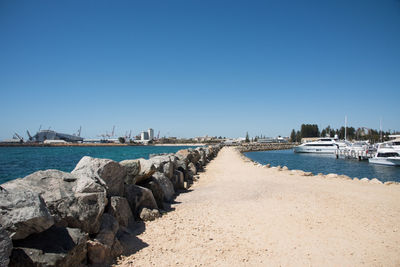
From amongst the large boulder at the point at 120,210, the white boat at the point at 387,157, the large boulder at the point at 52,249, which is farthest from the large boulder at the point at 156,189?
the white boat at the point at 387,157

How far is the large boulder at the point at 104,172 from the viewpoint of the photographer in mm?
4840

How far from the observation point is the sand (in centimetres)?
428

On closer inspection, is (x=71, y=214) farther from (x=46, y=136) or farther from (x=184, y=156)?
(x=46, y=136)

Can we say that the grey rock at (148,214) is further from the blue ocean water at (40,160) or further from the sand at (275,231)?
the blue ocean water at (40,160)

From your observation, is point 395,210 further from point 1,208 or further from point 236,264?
point 1,208

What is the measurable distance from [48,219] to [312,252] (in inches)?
172

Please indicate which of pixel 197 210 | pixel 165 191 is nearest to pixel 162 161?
pixel 165 191

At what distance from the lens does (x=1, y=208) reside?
9.39ft

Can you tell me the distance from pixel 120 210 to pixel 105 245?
1.18m

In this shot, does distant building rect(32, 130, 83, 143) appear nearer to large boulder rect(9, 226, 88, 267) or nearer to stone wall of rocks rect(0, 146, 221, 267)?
stone wall of rocks rect(0, 146, 221, 267)

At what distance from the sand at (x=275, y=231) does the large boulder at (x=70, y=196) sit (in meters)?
0.92

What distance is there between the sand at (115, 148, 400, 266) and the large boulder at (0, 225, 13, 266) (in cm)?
173

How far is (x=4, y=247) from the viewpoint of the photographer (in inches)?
103

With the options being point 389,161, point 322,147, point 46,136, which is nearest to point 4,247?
point 389,161
